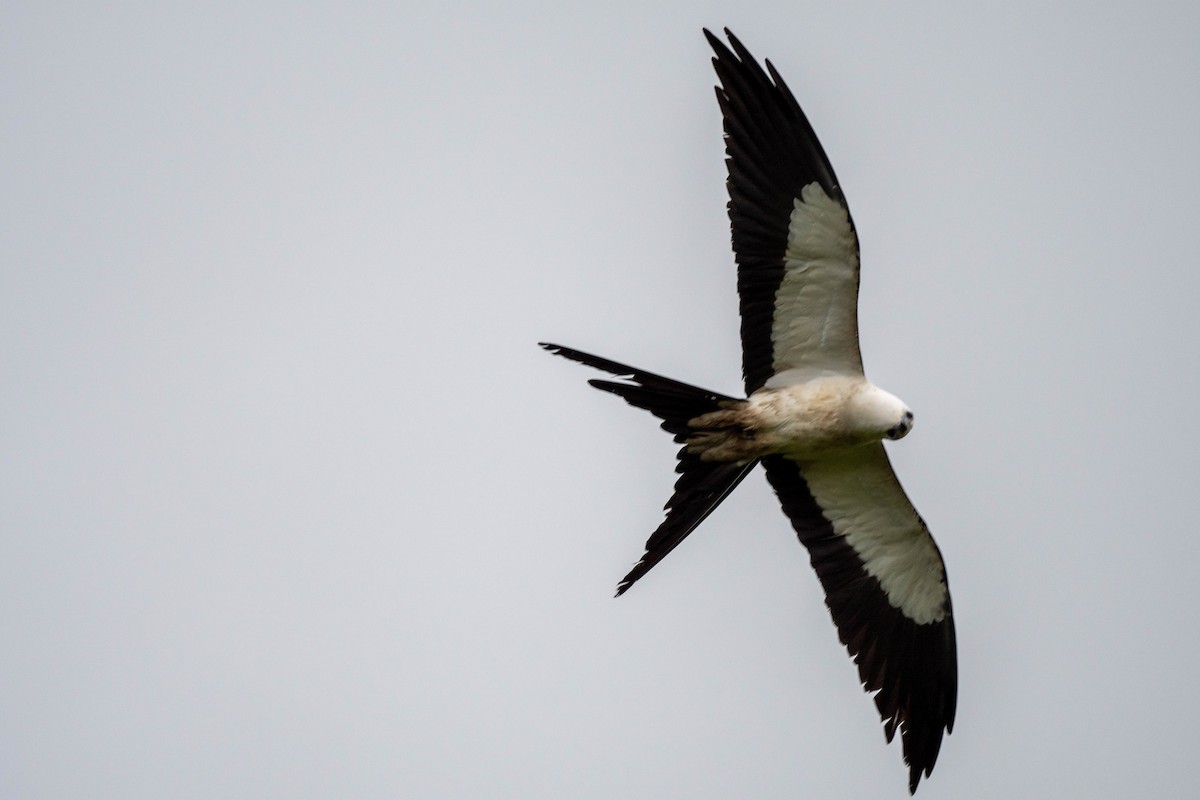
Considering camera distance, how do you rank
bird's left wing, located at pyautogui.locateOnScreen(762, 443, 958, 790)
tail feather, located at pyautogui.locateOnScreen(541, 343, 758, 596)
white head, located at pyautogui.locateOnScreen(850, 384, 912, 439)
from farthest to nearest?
bird's left wing, located at pyautogui.locateOnScreen(762, 443, 958, 790) → white head, located at pyautogui.locateOnScreen(850, 384, 912, 439) → tail feather, located at pyautogui.locateOnScreen(541, 343, 758, 596)

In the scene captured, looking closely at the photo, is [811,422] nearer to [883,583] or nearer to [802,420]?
[802,420]

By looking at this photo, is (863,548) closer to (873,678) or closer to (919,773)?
(873,678)

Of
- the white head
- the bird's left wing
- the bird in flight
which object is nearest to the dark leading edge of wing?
the bird in flight

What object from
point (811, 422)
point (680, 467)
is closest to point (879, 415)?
point (811, 422)

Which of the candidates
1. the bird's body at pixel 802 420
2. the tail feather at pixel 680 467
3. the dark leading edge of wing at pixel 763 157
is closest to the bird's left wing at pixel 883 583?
the bird's body at pixel 802 420

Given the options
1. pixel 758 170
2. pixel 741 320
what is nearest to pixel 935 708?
pixel 741 320

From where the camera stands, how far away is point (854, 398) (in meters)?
7.69

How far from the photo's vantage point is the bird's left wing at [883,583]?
8102 millimetres

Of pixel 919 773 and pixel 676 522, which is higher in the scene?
pixel 676 522

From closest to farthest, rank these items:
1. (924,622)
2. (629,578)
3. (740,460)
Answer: (629,578), (740,460), (924,622)

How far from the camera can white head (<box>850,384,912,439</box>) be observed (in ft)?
24.9

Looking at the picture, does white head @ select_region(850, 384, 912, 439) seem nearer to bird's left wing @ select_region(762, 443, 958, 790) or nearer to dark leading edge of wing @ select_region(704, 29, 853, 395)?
bird's left wing @ select_region(762, 443, 958, 790)

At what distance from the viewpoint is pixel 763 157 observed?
24.2ft

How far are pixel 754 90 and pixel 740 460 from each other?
1939 mm
